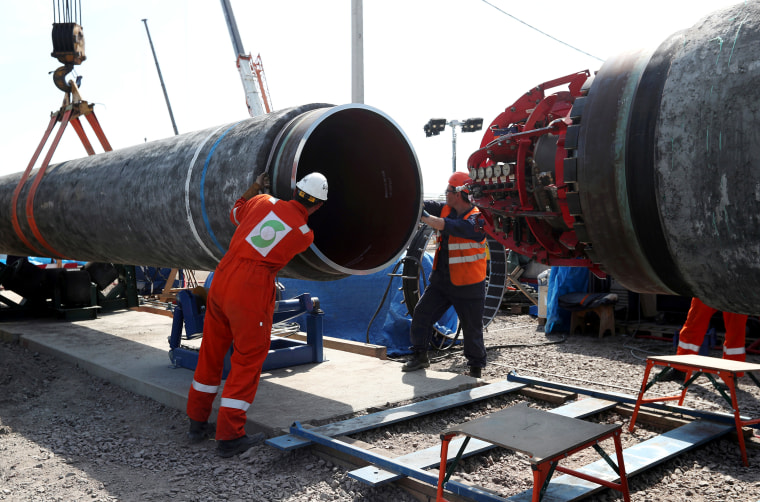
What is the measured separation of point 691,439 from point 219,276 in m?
2.99

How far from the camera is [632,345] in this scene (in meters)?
7.67

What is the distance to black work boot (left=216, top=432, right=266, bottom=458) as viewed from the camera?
3.63 metres

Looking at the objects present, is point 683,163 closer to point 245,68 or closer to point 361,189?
point 361,189

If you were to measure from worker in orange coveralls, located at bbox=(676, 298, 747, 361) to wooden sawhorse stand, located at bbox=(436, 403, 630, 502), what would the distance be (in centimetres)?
239

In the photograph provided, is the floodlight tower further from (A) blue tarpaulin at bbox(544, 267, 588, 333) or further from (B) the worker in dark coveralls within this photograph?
(B) the worker in dark coveralls

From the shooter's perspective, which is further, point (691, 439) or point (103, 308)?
point (103, 308)

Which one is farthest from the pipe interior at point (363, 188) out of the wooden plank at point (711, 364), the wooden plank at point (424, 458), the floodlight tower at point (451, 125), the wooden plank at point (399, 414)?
the floodlight tower at point (451, 125)

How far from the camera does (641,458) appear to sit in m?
3.38

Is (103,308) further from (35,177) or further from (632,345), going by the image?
(632,345)

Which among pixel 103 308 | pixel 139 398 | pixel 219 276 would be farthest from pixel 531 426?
pixel 103 308

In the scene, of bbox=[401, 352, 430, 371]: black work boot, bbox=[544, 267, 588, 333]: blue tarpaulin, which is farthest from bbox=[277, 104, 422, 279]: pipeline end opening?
bbox=[544, 267, 588, 333]: blue tarpaulin

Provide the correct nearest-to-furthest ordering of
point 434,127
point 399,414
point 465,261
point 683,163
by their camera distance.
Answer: point 683,163
point 399,414
point 465,261
point 434,127

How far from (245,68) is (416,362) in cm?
1514

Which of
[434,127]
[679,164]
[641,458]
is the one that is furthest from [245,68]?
[679,164]
